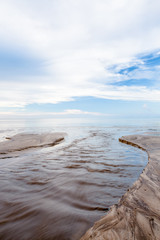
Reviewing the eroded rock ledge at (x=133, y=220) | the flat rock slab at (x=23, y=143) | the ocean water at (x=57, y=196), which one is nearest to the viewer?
the eroded rock ledge at (x=133, y=220)

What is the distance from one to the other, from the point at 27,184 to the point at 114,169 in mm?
2278

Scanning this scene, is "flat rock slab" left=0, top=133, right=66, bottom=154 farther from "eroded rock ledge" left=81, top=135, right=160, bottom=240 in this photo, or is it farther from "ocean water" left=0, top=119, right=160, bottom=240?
"eroded rock ledge" left=81, top=135, right=160, bottom=240

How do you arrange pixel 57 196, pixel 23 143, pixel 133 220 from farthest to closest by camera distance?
pixel 23 143 → pixel 57 196 → pixel 133 220

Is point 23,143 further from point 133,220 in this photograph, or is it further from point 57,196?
point 133,220

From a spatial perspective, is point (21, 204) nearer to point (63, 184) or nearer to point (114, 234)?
point (63, 184)

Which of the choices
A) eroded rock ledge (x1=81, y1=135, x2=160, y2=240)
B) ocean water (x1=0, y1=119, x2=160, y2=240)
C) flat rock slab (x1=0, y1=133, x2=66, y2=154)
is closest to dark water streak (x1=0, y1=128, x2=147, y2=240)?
ocean water (x1=0, y1=119, x2=160, y2=240)

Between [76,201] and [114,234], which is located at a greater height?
[114,234]

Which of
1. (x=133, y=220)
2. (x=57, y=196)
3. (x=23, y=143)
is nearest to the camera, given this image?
(x=133, y=220)

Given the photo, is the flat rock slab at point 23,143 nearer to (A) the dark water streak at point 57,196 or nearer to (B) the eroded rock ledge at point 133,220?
(A) the dark water streak at point 57,196

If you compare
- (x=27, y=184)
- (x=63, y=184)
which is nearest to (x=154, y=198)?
(x=63, y=184)

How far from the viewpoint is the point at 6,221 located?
190 centimetres

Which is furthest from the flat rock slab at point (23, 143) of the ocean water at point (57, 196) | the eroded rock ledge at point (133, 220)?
the eroded rock ledge at point (133, 220)

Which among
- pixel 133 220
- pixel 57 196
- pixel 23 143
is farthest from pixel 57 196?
pixel 23 143

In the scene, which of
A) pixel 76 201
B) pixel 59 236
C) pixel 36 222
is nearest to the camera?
pixel 59 236
